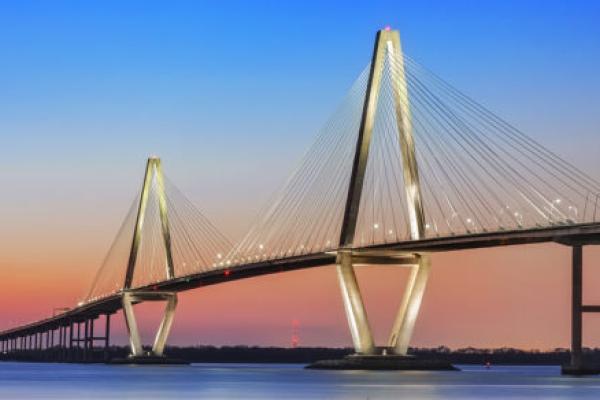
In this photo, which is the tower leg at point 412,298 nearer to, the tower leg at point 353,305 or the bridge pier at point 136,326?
the tower leg at point 353,305

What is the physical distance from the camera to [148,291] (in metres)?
120

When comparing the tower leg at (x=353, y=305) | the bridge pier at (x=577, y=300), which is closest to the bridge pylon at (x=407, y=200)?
→ the tower leg at (x=353, y=305)

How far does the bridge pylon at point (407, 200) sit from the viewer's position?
2970 inches

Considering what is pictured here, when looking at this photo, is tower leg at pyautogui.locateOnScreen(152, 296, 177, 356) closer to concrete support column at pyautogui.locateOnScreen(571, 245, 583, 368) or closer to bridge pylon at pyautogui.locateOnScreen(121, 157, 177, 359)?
bridge pylon at pyautogui.locateOnScreen(121, 157, 177, 359)

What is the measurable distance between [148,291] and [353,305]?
145 ft

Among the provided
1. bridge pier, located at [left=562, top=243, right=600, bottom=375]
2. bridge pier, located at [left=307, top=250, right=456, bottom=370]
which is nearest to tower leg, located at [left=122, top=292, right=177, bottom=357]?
bridge pier, located at [left=307, top=250, right=456, bottom=370]

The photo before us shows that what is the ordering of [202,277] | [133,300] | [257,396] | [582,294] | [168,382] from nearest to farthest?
[257,396], [582,294], [168,382], [202,277], [133,300]

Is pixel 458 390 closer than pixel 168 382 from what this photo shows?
Yes

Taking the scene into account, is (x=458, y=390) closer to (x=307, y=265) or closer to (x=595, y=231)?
(x=595, y=231)

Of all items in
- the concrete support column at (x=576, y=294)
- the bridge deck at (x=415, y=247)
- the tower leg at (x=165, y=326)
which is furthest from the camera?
the tower leg at (x=165, y=326)

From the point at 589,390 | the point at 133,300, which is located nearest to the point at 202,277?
the point at 133,300

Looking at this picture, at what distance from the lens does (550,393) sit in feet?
221

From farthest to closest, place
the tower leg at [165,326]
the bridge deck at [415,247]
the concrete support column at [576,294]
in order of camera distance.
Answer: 1. the tower leg at [165,326]
2. the concrete support column at [576,294]
3. the bridge deck at [415,247]

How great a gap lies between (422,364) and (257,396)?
2089cm
